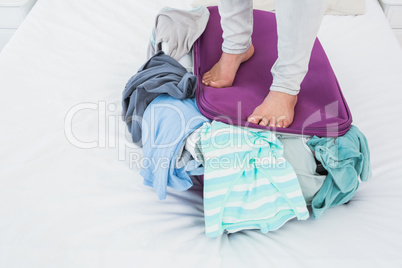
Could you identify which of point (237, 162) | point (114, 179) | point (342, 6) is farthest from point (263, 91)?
point (342, 6)

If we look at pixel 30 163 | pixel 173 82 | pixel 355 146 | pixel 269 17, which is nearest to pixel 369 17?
pixel 269 17

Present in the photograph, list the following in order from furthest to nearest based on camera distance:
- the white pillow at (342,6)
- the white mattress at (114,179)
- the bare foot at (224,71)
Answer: the white pillow at (342,6) < the bare foot at (224,71) < the white mattress at (114,179)

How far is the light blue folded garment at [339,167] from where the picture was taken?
2.92 feet

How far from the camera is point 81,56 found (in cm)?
135

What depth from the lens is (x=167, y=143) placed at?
94 centimetres

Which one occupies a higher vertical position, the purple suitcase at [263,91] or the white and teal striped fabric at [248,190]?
the purple suitcase at [263,91]

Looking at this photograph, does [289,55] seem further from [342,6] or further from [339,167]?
[342,6]

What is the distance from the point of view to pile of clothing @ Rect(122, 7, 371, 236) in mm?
865

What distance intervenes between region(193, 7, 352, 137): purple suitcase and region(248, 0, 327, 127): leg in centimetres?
3

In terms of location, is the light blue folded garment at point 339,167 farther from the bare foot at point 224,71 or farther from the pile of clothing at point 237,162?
the bare foot at point 224,71

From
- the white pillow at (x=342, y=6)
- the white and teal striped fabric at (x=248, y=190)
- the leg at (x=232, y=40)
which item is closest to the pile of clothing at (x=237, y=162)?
the white and teal striped fabric at (x=248, y=190)

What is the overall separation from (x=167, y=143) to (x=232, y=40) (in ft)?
1.30

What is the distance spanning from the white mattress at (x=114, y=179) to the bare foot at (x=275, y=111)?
9.4 inches

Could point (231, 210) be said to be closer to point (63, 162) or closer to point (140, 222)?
point (140, 222)
